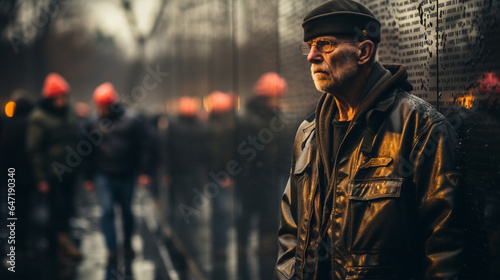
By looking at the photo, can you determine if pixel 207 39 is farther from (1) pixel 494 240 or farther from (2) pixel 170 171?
(1) pixel 494 240

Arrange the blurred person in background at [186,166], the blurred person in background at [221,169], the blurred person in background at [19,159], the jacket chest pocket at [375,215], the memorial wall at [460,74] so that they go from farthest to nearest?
the blurred person in background at [19,159], the blurred person in background at [186,166], the blurred person in background at [221,169], the jacket chest pocket at [375,215], the memorial wall at [460,74]

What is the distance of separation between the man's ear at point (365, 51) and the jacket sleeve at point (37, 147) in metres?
7.39

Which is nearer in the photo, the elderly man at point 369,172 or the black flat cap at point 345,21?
the elderly man at point 369,172

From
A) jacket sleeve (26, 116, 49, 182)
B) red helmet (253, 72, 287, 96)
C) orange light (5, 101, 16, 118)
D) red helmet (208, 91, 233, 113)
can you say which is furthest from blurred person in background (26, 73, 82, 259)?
red helmet (253, 72, 287, 96)

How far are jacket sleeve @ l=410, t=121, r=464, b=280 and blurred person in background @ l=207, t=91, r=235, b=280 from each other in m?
4.62

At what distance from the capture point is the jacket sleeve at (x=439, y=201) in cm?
223

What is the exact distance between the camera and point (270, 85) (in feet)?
16.7

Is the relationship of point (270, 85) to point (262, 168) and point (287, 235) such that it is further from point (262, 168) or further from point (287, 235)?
point (287, 235)

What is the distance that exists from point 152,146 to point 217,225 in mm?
4701

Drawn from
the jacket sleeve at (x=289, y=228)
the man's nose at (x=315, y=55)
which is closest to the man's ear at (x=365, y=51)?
the man's nose at (x=315, y=55)

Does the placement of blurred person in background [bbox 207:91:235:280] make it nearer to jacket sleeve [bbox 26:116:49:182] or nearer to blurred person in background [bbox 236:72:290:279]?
blurred person in background [bbox 236:72:290:279]

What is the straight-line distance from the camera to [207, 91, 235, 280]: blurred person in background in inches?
282

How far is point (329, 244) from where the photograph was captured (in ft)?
8.72

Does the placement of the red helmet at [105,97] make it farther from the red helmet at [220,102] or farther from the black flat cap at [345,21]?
the black flat cap at [345,21]
